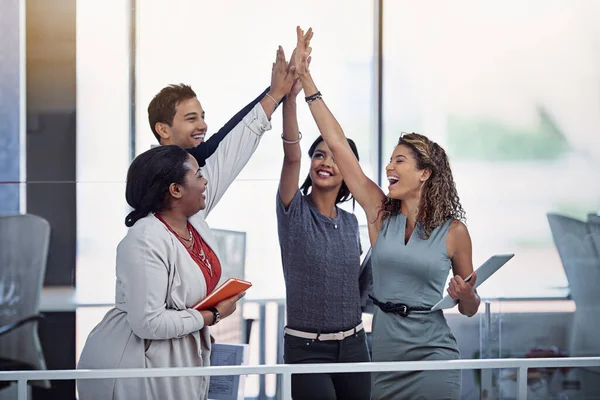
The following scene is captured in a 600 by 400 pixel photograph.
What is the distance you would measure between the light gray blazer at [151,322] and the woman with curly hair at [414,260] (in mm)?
555

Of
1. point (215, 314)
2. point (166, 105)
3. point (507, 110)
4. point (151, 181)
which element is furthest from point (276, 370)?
point (507, 110)

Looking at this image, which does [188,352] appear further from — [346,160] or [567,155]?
[567,155]

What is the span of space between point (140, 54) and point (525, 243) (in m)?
1.79

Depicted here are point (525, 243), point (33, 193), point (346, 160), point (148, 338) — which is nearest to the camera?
point (148, 338)

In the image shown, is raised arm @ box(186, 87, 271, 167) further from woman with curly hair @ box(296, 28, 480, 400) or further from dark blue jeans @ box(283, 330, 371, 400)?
dark blue jeans @ box(283, 330, 371, 400)

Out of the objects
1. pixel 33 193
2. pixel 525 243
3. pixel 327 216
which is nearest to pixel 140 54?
pixel 33 193

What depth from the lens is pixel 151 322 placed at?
222 centimetres

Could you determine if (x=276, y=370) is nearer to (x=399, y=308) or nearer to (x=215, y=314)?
(x=215, y=314)

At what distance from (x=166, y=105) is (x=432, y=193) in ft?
3.32

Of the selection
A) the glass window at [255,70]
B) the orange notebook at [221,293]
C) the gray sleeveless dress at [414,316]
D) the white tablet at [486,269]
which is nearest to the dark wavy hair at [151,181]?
the orange notebook at [221,293]

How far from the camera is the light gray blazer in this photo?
222 centimetres

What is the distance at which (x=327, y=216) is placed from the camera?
9.50ft

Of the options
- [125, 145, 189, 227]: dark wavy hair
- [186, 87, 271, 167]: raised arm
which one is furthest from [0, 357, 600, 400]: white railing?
[186, 87, 271, 167]: raised arm

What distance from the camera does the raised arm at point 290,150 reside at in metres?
2.87
